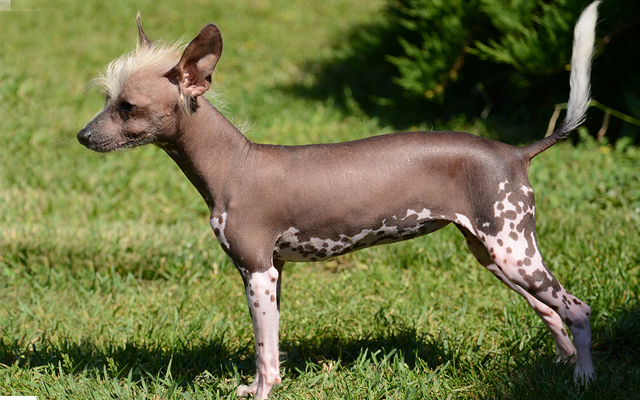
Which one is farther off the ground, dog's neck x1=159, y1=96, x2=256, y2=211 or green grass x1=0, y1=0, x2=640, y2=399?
dog's neck x1=159, y1=96, x2=256, y2=211

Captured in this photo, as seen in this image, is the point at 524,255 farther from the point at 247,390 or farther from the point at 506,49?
the point at 506,49

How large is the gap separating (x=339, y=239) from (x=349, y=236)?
1.9 inches

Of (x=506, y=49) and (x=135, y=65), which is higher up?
(x=135, y=65)

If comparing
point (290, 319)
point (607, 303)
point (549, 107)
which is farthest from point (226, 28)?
point (607, 303)

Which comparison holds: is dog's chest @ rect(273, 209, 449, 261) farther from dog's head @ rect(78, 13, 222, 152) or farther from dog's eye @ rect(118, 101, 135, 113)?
dog's eye @ rect(118, 101, 135, 113)

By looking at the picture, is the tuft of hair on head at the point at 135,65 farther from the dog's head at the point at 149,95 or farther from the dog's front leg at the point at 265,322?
the dog's front leg at the point at 265,322

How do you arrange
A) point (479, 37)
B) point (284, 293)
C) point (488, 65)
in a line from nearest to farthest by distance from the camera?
point (284, 293) < point (479, 37) < point (488, 65)

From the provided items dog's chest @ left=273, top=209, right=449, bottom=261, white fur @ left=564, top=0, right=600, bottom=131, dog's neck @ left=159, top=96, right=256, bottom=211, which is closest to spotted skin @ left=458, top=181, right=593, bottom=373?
dog's chest @ left=273, top=209, right=449, bottom=261

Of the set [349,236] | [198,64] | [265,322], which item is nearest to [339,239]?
[349,236]

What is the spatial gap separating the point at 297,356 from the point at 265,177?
1.17m

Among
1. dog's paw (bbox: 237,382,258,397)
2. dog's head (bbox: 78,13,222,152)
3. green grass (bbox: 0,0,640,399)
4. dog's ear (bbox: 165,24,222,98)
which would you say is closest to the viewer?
dog's ear (bbox: 165,24,222,98)

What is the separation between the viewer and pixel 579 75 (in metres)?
2.83

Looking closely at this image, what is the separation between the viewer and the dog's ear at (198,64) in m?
2.54

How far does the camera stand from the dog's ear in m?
2.54
